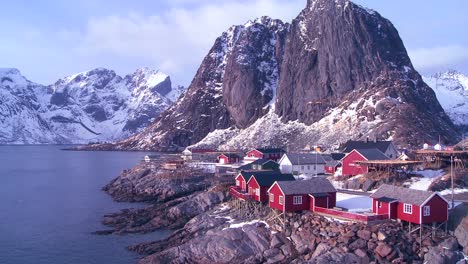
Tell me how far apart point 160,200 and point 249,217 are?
1083 inches

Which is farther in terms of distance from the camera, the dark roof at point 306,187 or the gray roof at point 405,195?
the dark roof at point 306,187

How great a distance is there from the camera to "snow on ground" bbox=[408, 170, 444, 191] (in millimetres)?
48031

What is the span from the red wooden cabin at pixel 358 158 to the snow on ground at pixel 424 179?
6162 millimetres

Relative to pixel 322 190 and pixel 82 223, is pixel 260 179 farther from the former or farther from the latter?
pixel 82 223

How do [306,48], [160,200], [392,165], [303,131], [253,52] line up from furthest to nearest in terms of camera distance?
1. [253,52]
2. [306,48]
3. [303,131]
4. [160,200]
5. [392,165]

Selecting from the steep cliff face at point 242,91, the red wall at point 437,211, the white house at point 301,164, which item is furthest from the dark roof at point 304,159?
the steep cliff face at point 242,91

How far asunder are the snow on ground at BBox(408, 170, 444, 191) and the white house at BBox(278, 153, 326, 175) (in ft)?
64.6

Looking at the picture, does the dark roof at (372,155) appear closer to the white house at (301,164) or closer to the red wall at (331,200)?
the white house at (301,164)

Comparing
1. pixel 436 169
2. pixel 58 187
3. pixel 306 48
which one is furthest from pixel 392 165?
pixel 306 48

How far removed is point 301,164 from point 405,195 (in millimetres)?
33030

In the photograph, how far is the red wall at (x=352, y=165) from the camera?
5922cm

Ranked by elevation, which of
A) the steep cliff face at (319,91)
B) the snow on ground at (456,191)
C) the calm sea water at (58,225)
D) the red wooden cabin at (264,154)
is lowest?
the calm sea water at (58,225)

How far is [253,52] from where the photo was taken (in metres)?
190

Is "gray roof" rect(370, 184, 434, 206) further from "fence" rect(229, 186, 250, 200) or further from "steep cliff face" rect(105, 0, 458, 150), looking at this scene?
"steep cliff face" rect(105, 0, 458, 150)
